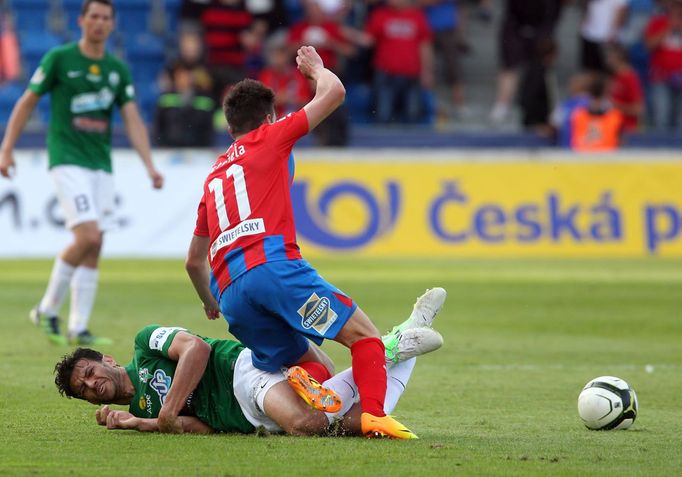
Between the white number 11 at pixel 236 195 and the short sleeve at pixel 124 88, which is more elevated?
the white number 11 at pixel 236 195

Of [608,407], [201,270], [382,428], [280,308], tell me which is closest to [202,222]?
[201,270]

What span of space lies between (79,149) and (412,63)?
40.9 ft

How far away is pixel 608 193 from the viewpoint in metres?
19.2

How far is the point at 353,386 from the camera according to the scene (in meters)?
6.43

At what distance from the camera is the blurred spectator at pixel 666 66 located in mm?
23672

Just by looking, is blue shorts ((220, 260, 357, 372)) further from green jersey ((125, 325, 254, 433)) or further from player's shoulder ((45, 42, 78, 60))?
player's shoulder ((45, 42, 78, 60))

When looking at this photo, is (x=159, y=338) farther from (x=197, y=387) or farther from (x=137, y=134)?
(x=137, y=134)

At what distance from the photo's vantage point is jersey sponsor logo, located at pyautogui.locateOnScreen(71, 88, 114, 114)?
10539mm

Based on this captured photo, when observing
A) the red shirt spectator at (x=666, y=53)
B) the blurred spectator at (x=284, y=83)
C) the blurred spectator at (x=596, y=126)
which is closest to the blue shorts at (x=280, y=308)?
the blurred spectator at (x=284, y=83)

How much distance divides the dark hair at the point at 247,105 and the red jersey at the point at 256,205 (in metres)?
0.06

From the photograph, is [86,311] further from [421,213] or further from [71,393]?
[421,213]

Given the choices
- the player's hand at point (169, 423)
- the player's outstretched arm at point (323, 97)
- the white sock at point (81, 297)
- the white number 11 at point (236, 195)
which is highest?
the player's outstretched arm at point (323, 97)

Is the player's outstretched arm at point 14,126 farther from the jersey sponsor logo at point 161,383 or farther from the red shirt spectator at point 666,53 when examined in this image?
the red shirt spectator at point 666,53

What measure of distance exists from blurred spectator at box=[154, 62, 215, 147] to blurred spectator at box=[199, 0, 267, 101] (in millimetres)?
1748
